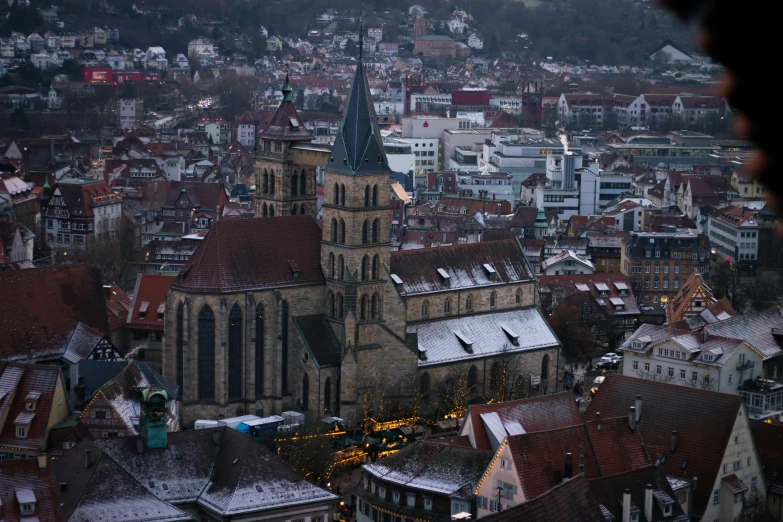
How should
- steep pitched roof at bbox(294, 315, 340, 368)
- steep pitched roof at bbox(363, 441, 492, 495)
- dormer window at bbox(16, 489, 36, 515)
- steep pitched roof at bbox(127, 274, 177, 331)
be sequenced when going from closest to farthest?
dormer window at bbox(16, 489, 36, 515) < steep pitched roof at bbox(363, 441, 492, 495) < steep pitched roof at bbox(294, 315, 340, 368) < steep pitched roof at bbox(127, 274, 177, 331)

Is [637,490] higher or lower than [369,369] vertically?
higher

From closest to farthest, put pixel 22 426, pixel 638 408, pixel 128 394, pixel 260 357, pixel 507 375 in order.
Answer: pixel 22 426, pixel 638 408, pixel 128 394, pixel 260 357, pixel 507 375

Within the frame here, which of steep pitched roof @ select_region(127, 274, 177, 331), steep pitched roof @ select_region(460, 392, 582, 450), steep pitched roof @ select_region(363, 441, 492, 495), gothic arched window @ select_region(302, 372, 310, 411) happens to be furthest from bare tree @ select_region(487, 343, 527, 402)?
steep pitched roof @ select_region(363, 441, 492, 495)

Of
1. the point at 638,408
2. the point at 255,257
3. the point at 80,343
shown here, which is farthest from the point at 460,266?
the point at 638,408

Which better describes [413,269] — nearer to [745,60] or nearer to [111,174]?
[745,60]

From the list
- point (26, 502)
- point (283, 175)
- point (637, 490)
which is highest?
point (283, 175)

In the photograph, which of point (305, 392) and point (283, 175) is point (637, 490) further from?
point (283, 175)

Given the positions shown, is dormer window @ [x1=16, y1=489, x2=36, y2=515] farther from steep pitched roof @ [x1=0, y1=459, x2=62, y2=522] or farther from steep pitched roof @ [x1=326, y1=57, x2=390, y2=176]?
steep pitched roof @ [x1=326, y1=57, x2=390, y2=176]
